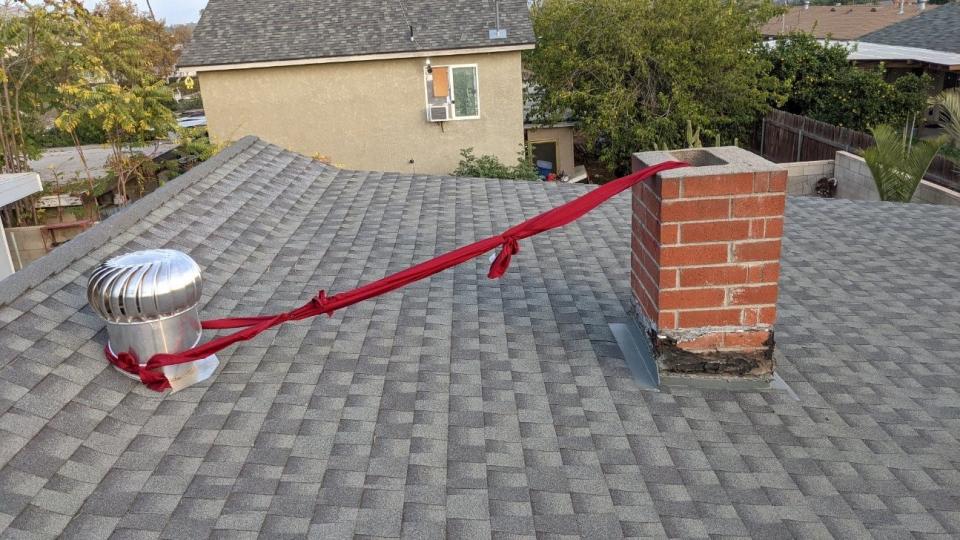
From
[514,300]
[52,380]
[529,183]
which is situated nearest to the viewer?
[52,380]

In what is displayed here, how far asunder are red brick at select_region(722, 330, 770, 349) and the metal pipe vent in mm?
2811

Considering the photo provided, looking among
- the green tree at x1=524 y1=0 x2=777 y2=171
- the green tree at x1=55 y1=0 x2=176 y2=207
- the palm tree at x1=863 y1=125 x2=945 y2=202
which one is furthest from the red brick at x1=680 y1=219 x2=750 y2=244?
the green tree at x1=524 y1=0 x2=777 y2=171

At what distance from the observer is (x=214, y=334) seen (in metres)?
4.43

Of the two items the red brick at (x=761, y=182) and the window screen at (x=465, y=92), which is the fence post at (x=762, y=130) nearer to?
the window screen at (x=465, y=92)

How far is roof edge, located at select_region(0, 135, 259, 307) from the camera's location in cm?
400

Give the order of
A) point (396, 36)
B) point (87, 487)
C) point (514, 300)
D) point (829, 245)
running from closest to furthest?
point (87, 487) < point (514, 300) < point (829, 245) < point (396, 36)

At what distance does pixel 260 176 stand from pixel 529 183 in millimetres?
3373

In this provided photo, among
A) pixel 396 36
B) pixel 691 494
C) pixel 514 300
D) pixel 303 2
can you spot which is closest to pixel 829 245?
pixel 514 300

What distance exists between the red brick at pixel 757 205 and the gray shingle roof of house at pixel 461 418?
96 centimetres

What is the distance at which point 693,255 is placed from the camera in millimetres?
3908

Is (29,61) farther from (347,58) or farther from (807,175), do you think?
(807,175)

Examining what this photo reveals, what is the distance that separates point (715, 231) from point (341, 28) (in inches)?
741

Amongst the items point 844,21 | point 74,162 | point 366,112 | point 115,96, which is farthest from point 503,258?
point 844,21

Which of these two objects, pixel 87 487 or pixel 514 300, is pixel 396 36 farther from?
pixel 87 487
